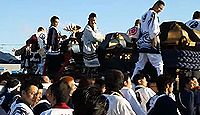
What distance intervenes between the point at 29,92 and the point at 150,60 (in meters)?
5.09

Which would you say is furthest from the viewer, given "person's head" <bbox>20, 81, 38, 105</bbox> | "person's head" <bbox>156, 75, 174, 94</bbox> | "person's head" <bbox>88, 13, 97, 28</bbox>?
"person's head" <bbox>88, 13, 97, 28</bbox>

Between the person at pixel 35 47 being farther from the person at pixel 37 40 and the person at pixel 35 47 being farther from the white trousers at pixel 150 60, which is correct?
the white trousers at pixel 150 60

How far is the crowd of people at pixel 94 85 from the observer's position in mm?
4469

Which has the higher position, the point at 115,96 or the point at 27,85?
the point at 27,85

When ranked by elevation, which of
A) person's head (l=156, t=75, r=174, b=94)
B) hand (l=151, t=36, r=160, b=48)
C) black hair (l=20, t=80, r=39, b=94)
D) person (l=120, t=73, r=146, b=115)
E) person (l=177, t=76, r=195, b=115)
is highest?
hand (l=151, t=36, r=160, b=48)

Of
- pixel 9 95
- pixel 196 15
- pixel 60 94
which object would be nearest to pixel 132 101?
pixel 60 94

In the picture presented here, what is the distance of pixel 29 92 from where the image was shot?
5.37 meters

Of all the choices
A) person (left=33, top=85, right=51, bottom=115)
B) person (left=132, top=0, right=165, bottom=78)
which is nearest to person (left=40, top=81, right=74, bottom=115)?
person (left=33, top=85, right=51, bottom=115)

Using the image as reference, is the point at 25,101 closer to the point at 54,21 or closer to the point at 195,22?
the point at 54,21

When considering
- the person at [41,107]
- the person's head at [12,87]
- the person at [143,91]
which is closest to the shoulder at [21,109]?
the person at [41,107]

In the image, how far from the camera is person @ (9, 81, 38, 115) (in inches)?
197

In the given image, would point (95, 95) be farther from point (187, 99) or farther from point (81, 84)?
point (187, 99)

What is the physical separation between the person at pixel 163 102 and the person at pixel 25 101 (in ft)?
4.35

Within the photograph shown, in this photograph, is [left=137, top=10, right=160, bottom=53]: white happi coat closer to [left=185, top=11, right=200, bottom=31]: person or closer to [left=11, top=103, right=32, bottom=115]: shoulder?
[left=185, top=11, right=200, bottom=31]: person
